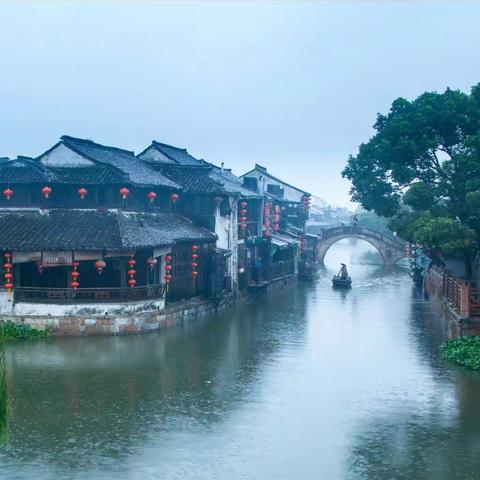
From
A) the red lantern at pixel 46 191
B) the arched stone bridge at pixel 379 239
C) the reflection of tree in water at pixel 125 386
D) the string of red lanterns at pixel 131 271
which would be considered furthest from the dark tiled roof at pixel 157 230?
the arched stone bridge at pixel 379 239

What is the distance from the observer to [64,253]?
115ft

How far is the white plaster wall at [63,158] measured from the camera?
41.0m

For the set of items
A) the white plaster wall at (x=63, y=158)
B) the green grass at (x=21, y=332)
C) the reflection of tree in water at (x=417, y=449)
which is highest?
the white plaster wall at (x=63, y=158)

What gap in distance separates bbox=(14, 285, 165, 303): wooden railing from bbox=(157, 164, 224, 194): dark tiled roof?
11.9 m

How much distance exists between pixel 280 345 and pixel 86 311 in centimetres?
936

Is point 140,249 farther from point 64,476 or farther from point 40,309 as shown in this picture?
point 64,476

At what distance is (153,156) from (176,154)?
3.15 meters

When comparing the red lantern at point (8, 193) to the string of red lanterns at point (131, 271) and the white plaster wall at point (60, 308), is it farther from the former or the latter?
the string of red lanterns at point (131, 271)

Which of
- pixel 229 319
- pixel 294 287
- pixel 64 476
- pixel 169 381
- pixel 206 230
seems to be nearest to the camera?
pixel 64 476

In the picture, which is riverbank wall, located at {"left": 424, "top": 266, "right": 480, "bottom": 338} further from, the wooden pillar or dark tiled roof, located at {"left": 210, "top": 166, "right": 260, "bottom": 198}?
dark tiled roof, located at {"left": 210, "top": 166, "right": 260, "bottom": 198}

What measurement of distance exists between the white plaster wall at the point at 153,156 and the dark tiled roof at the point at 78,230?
10317 millimetres

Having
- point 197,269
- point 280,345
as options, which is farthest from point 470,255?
point 197,269

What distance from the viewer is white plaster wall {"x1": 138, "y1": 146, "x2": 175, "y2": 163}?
5047cm

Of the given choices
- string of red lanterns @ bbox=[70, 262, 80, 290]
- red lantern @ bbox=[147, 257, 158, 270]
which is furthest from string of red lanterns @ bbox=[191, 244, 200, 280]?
string of red lanterns @ bbox=[70, 262, 80, 290]
